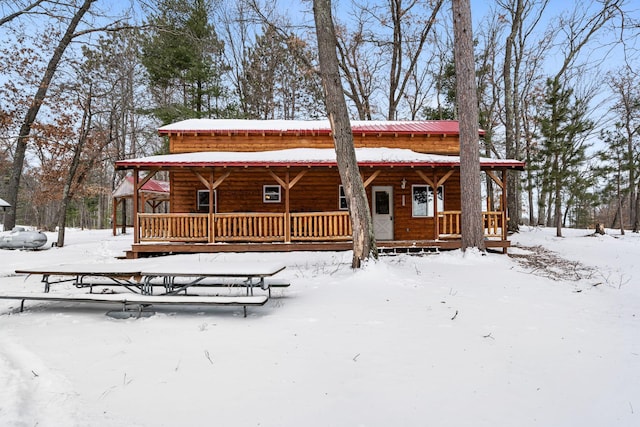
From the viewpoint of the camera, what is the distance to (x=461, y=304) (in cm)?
549

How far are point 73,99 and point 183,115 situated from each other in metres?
6.05

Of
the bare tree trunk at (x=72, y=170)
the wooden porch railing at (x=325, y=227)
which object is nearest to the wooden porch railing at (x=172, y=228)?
the wooden porch railing at (x=325, y=227)

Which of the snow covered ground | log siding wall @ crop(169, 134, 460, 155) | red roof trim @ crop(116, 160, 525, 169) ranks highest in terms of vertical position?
log siding wall @ crop(169, 134, 460, 155)

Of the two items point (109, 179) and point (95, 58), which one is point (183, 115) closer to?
point (95, 58)

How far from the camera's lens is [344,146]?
7.61 meters

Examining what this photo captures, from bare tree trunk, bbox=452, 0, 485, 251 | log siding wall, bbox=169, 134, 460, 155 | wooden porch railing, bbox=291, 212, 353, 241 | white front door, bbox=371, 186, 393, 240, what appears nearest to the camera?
bare tree trunk, bbox=452, 0, 485, 251

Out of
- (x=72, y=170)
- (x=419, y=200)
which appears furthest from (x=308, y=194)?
(x=72, y=170)

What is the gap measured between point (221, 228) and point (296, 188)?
10.4ft

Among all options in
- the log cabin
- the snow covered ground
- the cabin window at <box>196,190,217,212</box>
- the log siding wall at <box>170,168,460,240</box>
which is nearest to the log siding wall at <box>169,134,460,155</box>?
the log cabin

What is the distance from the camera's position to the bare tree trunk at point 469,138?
31.4ft

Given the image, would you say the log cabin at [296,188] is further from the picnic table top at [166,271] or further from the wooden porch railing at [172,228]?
the picnic table top at [166,271]

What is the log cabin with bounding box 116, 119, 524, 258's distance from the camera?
1123 centimetres

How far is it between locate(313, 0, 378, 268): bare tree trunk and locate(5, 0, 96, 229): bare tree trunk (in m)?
12.8

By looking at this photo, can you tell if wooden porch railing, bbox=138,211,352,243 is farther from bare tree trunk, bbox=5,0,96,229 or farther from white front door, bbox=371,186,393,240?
bare tree trunk, bbox=5,0,96,229
